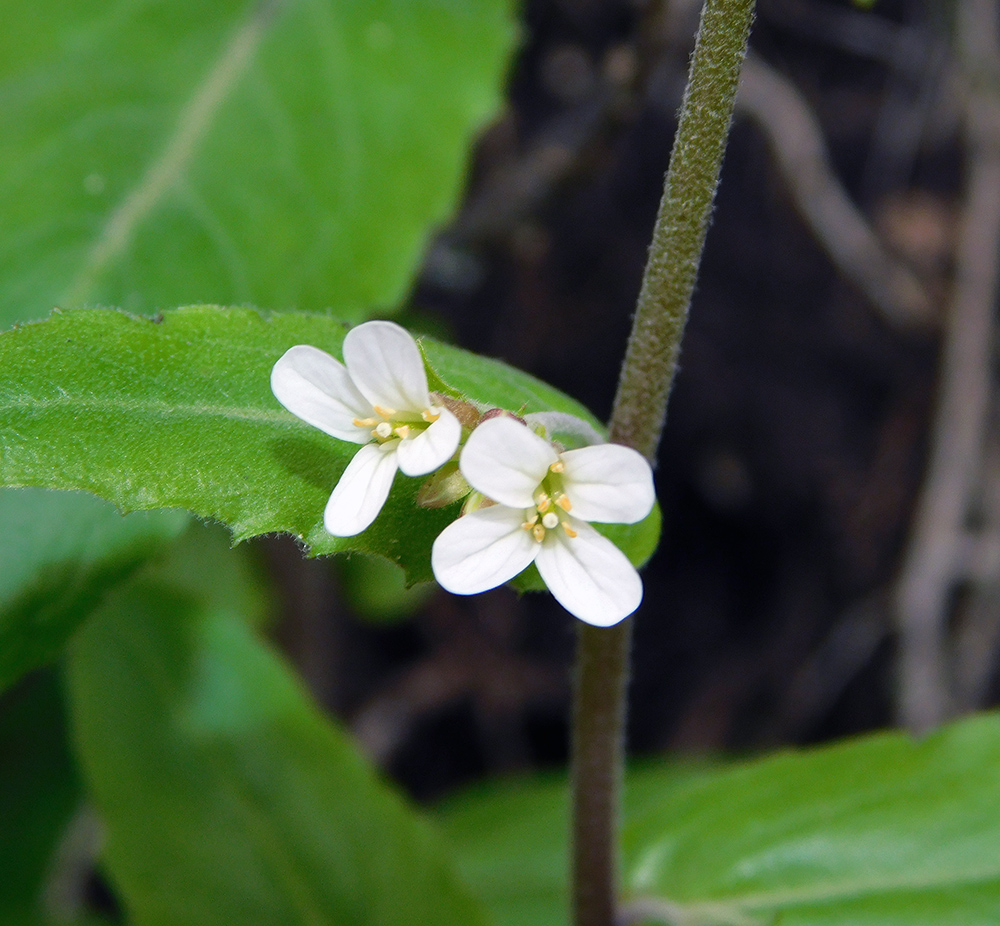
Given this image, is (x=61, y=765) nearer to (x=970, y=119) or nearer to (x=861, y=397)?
(x=861, y=397)

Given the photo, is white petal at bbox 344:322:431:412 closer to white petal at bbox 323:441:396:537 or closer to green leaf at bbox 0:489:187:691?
white petal at bbox 323:441:396:537

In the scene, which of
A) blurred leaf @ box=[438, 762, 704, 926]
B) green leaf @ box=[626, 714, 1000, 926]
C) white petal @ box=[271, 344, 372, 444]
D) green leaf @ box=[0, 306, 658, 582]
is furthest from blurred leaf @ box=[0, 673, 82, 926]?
white petal @ box=[271, 344, 372, 444]

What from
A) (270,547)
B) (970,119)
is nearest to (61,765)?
(270,547)

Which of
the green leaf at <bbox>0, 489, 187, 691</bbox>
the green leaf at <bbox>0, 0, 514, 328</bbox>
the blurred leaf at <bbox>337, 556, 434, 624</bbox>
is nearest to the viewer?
the green leaf at <bbox>0, 489, 187, 691</bbox>

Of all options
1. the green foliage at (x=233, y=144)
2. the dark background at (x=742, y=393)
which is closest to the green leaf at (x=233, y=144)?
the green foliage at (x=233, y=144)

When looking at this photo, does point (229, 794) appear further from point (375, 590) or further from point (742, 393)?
point (742, 393)

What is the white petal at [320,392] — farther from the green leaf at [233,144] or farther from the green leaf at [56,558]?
the green leaf at [233,144]
